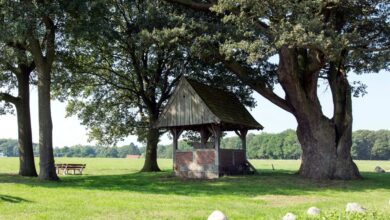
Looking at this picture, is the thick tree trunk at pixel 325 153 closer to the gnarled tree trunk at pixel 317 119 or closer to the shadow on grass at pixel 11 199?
the gnarled tree trunk at pixel 317 119

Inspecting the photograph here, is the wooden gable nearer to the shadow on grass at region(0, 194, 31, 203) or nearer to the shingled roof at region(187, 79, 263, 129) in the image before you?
the shingled roof at region(187, 79, 263, 129)

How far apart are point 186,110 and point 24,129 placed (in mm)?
10836

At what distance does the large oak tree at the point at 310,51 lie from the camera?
19766mm

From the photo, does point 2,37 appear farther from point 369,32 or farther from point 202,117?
point 369,32

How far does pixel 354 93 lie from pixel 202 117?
9.56 meters

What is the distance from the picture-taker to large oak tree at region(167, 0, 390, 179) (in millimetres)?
19766

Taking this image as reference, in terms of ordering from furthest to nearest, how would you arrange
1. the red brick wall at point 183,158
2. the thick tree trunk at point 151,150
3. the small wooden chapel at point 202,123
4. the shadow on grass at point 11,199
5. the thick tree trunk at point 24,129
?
the thick tree trunk at point 151,150 → the thick tree trunk at point 24,129 → the red brick wall at point 183,158 → the small wooden chapel at point 202,123 → the shadow on grass at point 11,199

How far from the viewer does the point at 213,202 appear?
13992 mm

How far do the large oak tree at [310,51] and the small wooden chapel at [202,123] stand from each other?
232cm

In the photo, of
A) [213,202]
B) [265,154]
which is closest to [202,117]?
[213,202]

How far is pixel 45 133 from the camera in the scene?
75.9 feet

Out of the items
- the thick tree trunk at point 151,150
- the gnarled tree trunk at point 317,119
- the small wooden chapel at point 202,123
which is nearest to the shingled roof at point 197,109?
the small wooden chapel at point 202,123

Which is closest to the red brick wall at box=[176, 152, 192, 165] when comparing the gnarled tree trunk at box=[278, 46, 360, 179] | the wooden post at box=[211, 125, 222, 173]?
the wooden post at box=[211, 125, 222, 173]

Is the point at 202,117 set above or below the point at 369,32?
below
